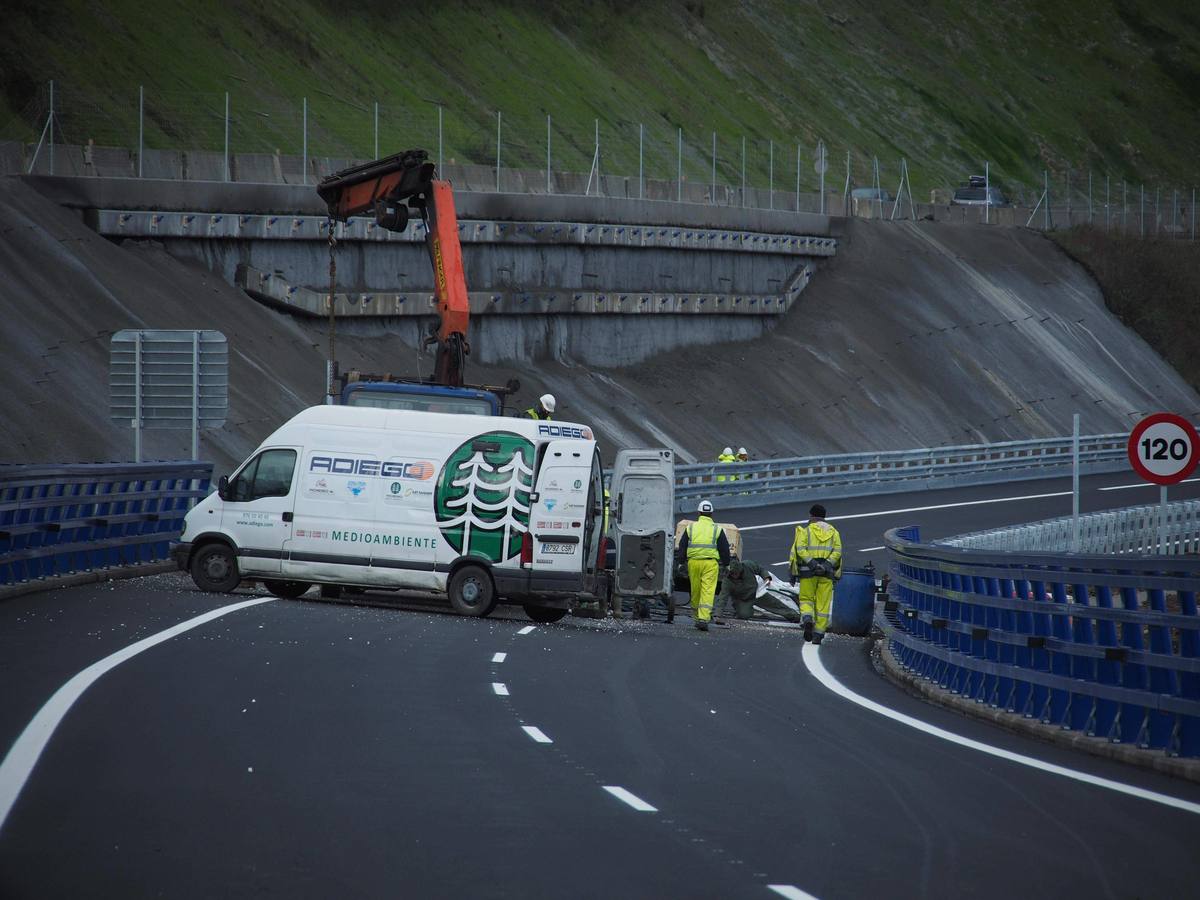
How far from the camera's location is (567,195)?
58.4 m

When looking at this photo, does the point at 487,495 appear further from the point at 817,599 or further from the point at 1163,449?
the point at 1163,449

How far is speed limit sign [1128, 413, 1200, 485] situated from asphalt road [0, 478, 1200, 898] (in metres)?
4.58

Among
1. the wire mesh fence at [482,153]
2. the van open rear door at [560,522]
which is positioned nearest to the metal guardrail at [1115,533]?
the van open rear door at [560,522]

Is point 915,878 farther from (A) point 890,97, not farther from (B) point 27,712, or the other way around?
(A) point 890,97

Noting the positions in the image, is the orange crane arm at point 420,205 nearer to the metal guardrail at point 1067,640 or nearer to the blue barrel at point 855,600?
the blue barrel at point 855,600

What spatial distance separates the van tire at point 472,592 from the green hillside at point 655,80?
103ft

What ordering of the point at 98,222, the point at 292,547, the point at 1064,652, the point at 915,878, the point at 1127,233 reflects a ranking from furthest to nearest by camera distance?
the point at 1127,233 → the point at 98,222 → the point at 292,547 → the point at 1064,652 → the point at 915,878

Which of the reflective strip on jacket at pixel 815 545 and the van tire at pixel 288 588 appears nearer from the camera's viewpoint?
the reflective strip on jacket at pixel 815 545

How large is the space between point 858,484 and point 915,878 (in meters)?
42.2

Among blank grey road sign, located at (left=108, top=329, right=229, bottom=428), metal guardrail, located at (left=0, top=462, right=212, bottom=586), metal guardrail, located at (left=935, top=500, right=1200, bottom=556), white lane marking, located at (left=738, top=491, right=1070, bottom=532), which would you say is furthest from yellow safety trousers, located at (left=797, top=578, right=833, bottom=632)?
Result: white lane marking, located at (left=738, top=491, right=1070, bottom=532)

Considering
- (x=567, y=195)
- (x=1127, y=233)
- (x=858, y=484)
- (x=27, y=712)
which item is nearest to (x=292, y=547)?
(x=27, y=712)

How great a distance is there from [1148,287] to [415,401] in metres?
67.4

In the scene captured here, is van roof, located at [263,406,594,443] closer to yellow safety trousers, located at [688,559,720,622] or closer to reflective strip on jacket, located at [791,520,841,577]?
yellow safety trousers, located at [688,559,720,622]

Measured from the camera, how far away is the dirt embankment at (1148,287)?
87.2 metres
